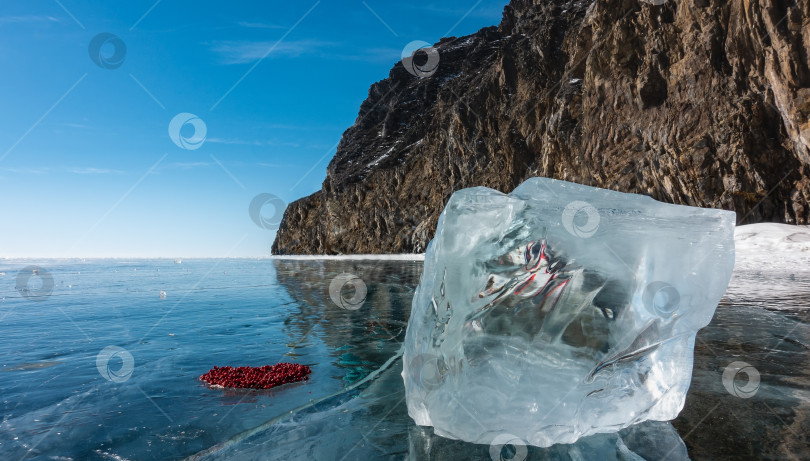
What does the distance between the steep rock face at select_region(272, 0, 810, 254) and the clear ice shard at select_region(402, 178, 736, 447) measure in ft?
103

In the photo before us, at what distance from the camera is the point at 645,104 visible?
3750cm

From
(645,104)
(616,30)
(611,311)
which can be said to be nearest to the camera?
(611,311)

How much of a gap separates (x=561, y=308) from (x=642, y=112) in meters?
40.3

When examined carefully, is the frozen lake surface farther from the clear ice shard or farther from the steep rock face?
the steep rock face

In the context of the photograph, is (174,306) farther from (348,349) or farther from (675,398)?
(675,398)

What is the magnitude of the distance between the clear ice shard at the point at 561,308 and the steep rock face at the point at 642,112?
103 feet

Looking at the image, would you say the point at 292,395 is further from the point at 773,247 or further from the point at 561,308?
the point at 773,247

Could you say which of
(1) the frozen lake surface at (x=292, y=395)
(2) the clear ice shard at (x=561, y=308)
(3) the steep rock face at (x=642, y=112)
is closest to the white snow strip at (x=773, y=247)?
(3) the steep rock face at (x=642, y=112)

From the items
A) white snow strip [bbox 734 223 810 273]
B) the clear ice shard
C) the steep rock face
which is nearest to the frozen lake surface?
the clear ice shard

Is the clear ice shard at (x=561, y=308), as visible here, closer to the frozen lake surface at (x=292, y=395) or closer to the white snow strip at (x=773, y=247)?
the frozen lake surface at (x=292, y=395)

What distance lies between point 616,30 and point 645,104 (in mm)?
8032

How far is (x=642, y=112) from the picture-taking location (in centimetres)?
3772

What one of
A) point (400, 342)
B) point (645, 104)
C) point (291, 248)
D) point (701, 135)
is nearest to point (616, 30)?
point (645, 104)

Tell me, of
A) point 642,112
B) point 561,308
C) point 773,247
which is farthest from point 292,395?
point 642,112
